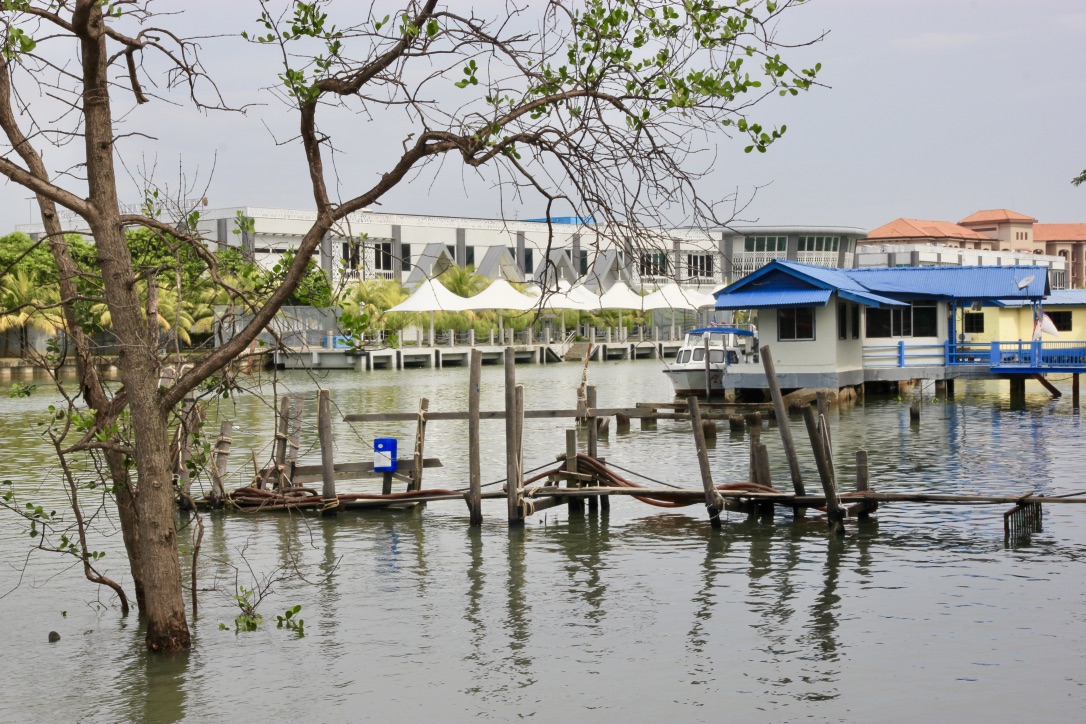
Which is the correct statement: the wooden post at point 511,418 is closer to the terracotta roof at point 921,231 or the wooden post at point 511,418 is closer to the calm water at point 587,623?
the calm water at point 587,623

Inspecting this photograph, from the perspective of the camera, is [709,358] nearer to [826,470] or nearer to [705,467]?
[705,467]

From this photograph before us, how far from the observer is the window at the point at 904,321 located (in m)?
39.1

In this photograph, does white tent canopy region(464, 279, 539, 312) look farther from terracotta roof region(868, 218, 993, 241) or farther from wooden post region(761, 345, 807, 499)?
terracotta roof region(868, 218, 993, 241)

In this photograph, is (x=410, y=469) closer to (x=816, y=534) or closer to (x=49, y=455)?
(x=816, y=534)

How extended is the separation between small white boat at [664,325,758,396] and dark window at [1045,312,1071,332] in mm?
16679

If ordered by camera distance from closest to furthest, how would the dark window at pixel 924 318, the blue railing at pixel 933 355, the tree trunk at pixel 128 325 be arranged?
the tree trunk at pixel 128 325 < the blue railing at pixel 933 355 < the dark window at pixel 924 318

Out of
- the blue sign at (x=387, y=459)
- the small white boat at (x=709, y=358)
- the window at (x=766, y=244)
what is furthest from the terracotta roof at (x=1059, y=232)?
the blue sign at (x=387, y=459)

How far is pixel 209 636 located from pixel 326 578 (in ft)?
8.69

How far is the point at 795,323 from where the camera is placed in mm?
36562

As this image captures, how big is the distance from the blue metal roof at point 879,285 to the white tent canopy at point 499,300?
85.0 feet

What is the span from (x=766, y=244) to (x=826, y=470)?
90.1 m

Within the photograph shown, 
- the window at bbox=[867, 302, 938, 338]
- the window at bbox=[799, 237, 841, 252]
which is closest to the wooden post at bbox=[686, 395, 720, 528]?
the window at bbox=[867, 302, 938, 338]

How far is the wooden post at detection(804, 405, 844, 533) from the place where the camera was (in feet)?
49.3

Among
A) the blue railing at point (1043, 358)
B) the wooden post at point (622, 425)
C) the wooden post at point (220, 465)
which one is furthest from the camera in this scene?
the blue railing at point (1043, 358)
